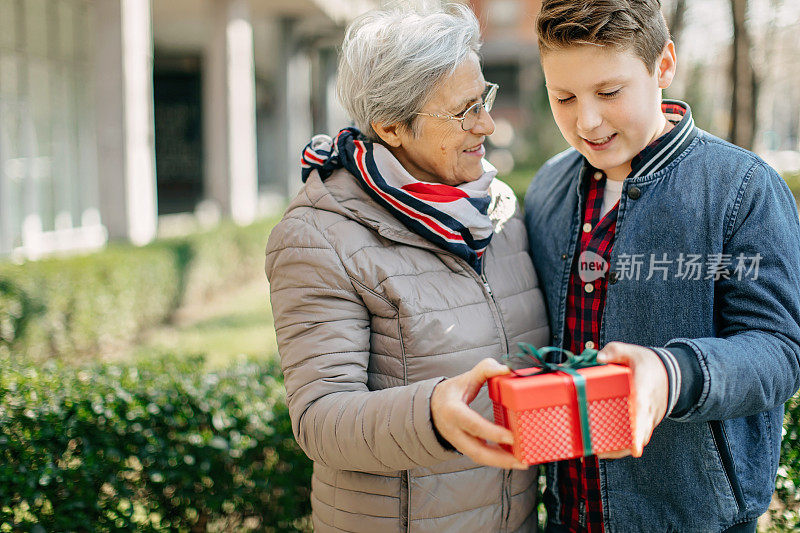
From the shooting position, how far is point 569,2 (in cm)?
177

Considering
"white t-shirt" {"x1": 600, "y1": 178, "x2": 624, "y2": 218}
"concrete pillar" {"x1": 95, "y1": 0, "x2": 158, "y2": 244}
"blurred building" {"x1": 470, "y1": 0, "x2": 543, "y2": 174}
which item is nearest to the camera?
"white t-shirt" {"x1": 600, "y1": 178, "x2": 624, "y2": 218}

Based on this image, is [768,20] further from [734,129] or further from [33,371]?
[33,371]

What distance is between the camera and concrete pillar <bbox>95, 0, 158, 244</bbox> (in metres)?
8.59

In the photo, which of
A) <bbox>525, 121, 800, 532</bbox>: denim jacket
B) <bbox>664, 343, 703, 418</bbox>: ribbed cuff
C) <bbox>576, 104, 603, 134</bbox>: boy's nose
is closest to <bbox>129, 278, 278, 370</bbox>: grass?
<bbox>525, 121, 800, 532</bbox>: denim jacket

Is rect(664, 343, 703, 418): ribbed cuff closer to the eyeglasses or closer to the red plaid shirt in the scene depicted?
the red plaid shirt

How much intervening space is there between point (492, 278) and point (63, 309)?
578cm

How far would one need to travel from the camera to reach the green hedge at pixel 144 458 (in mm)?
2648

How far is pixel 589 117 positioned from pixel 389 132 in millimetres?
604

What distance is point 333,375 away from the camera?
5.68ft

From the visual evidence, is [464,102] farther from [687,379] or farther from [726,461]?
[726,461]

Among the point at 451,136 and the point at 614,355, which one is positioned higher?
the point at 451,136

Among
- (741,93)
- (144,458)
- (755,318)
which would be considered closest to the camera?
(755,318)

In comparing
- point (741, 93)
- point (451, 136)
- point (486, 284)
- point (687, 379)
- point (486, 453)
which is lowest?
point (486, 453)

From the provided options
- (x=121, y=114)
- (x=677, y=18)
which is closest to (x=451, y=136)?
(x=677, y=18)
